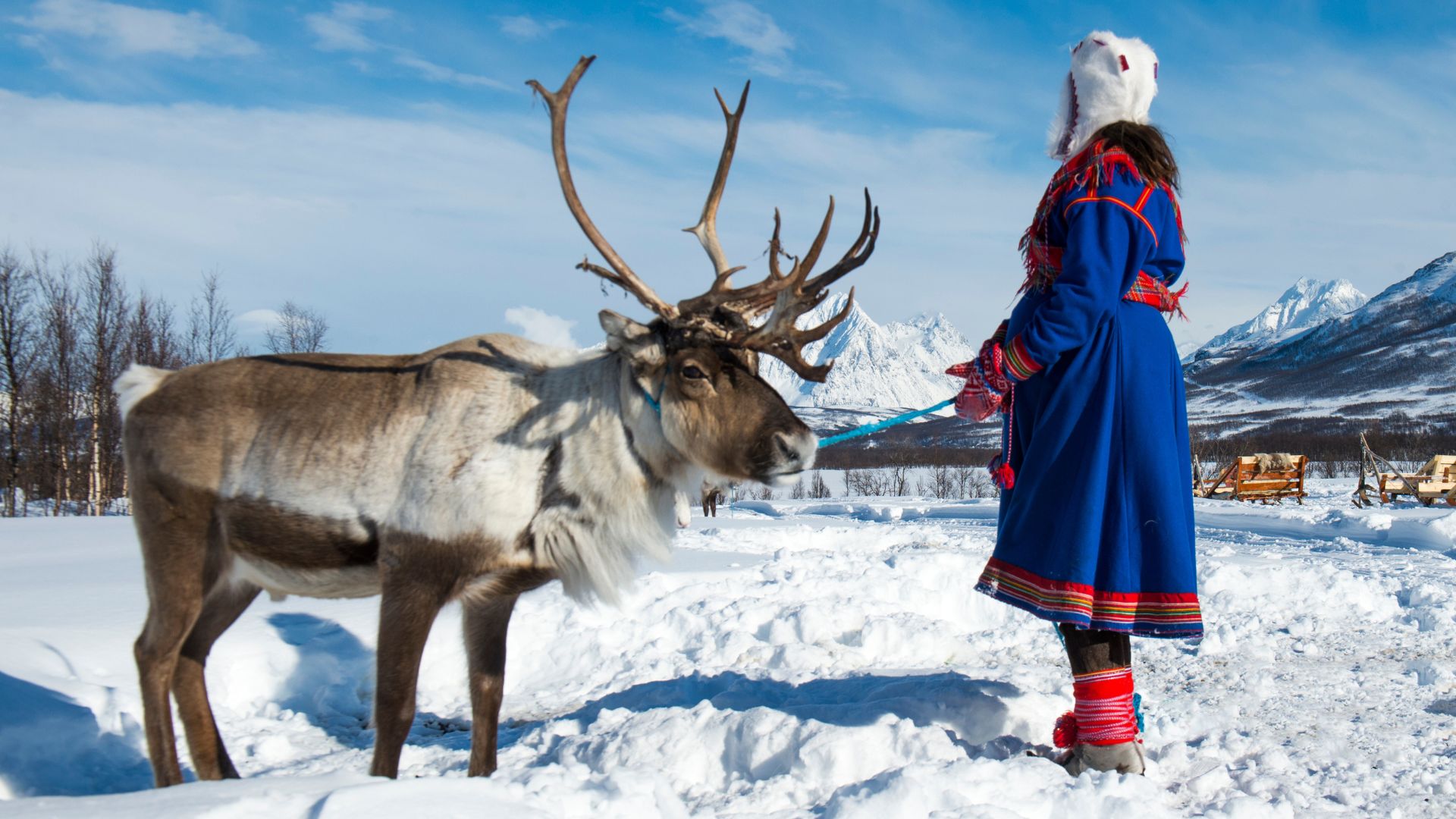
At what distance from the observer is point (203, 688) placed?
3.99 meters

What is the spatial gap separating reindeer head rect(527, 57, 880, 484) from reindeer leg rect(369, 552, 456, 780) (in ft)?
3.42

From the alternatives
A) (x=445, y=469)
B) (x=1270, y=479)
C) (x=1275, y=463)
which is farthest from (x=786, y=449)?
(x=1275, y=463)

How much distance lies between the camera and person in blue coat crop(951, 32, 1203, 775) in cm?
330

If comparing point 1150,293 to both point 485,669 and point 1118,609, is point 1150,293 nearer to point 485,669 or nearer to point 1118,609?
point 1118,609

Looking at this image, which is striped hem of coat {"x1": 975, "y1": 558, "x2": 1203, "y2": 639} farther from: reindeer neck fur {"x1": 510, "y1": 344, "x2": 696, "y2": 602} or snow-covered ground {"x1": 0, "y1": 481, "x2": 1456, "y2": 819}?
reindeer neck fur {"x1": 510, "y1": 344, "x2": 696, "y2": 602}

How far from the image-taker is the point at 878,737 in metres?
3.58

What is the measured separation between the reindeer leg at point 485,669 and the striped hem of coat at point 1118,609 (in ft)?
6.73

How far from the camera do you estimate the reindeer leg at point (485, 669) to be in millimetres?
3834

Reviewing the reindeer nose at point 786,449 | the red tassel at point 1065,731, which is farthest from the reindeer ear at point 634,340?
the red tassel at point 1065,731

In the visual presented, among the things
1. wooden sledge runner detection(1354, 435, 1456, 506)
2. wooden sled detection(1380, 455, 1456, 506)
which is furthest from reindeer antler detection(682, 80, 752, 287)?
wooden sled detection(1380, 455, 1456, 506)

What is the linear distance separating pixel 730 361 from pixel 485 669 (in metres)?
1.64

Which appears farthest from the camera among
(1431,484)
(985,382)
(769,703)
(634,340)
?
(1431,484)

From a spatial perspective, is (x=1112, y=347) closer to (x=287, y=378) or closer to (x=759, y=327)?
(x=759, y=327)

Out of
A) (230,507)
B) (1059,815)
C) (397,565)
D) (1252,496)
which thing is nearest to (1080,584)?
(1059,815)
